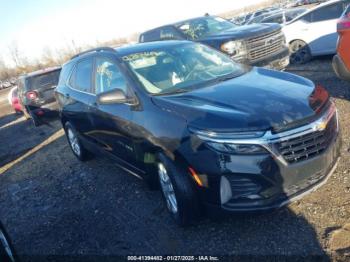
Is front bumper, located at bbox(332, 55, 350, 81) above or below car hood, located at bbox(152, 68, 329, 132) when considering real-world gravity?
below

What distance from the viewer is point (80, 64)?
5.83m

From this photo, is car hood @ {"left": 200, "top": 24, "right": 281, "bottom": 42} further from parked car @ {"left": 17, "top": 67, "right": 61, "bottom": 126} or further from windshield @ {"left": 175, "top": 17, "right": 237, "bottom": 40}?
parked car @ {"left": 17, "top": 67, "right": 61, "bottom": 126}

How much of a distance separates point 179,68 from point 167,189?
4.98ft

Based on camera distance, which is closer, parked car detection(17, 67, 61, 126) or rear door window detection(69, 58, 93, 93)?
rear door window detection(69, 58, 93, 93)

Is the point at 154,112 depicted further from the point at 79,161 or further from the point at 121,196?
the point at 79,161

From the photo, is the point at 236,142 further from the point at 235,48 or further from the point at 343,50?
the point at 235,48

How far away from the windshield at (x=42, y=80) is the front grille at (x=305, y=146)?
28.8 feet

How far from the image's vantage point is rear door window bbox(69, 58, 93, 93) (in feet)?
17.5

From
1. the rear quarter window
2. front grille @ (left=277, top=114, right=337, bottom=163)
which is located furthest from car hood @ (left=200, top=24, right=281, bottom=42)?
front grille @ (left=277, top=114, right=337, bottom=163)

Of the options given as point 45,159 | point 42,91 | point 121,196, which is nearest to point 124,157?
point 121,196

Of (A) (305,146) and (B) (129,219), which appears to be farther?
(B) (129,219)

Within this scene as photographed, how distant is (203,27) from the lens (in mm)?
9852

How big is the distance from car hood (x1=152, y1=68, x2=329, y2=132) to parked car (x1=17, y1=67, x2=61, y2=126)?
7120 mm

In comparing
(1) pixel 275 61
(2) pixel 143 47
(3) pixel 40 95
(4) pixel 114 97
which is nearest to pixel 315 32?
(1) pixel 275 61
